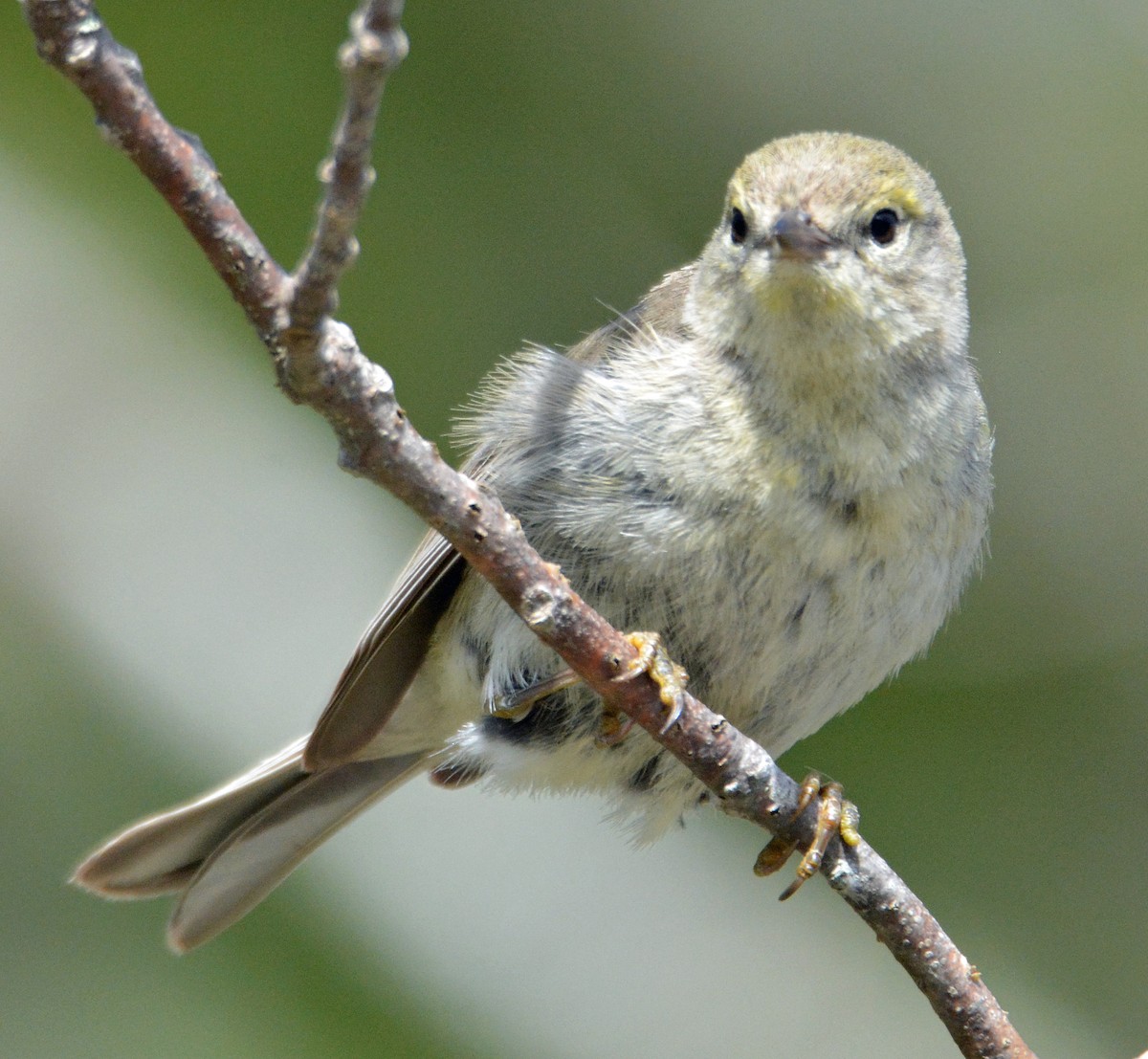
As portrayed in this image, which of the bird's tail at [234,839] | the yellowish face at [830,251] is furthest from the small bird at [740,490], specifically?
the bird's tail at [234,839]

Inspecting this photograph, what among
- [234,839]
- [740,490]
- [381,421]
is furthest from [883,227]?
[234,839]

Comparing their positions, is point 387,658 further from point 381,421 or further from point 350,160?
point 350,160

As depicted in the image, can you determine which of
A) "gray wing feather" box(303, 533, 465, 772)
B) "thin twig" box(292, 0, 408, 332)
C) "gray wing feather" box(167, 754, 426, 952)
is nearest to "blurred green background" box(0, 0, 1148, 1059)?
"gray wing feather" box(167, 754, 426, 952)

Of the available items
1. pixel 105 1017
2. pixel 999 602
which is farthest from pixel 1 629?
pixel 999 602

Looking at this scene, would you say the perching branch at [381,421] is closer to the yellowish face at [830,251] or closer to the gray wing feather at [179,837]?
the yellowish face at [830,251]

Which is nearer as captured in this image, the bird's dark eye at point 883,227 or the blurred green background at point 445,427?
the bird's dark eye at point 883,227

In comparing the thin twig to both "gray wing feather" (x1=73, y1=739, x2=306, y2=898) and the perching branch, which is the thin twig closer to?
the perching branch
